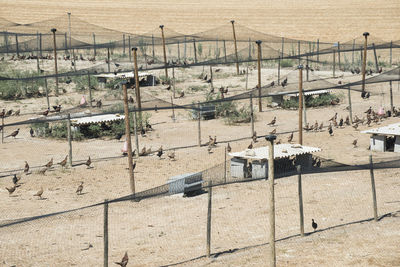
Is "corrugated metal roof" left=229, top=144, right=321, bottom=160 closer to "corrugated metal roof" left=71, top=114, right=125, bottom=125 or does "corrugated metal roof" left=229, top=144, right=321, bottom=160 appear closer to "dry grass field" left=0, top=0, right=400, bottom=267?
"dry grass field" left=0, top=0, right=400, bottom=267

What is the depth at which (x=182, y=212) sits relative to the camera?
15094mm

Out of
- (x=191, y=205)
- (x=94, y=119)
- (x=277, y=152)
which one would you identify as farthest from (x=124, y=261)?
(x=94, y=119)

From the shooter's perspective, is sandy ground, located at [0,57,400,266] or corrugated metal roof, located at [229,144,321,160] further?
corrugated metal roof, located at [229,144,321,160]

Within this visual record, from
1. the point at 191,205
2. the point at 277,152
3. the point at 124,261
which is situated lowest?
the point at 191,205

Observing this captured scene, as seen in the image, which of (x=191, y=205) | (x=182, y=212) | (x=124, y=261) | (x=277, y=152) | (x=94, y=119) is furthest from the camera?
(x=94, y=119)

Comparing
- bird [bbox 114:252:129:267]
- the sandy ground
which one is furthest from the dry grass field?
bird [bbox 114:252:129:267]

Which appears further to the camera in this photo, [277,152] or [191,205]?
[277,152]

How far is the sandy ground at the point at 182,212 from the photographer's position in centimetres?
1252

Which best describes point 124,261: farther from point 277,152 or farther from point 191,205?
point 277,152

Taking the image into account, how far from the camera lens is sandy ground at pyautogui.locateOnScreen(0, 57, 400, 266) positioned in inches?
493

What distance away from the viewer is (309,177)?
17.6m

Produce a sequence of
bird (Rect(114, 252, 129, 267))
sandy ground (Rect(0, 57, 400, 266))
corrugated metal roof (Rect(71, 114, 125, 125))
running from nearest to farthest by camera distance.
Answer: bird (Rect(114, 252, 129, 267)) < sandy ground (Rect(0, 57, 400, 266)) < corrugated metal roof (Rect(71, 114, 125, 125))

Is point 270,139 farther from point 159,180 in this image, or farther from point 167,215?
point 159,180

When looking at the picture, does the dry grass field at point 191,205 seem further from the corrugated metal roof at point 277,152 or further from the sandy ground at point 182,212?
the corrugated metal roof at point 277,152
